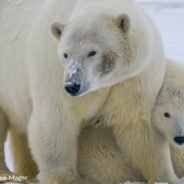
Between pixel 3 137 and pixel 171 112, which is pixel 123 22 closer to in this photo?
pixel 171 112

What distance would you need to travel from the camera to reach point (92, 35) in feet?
15.1

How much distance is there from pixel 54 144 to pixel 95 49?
91 cm

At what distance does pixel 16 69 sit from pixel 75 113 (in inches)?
30.0

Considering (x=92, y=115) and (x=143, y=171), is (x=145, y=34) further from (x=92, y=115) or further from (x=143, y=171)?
(x=143, y=171)

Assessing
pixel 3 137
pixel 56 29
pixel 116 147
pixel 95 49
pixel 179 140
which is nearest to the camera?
pixel 95 49

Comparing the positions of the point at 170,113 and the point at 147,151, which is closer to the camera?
the point at 170,113

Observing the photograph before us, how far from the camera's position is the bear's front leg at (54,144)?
501 cm

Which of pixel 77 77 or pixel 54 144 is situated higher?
pixel 77 77

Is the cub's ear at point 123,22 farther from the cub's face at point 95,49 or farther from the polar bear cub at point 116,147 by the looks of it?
the polar bear cub at point 116,147

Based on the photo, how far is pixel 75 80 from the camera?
439 centimetres

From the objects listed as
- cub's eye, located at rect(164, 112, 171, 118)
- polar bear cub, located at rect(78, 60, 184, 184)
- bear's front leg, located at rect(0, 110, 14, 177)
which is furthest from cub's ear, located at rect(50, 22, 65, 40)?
bear's front leg, located at rect(0, 110, 14, 177)

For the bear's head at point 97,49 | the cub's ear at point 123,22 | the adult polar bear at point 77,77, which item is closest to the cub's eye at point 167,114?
the adult polar bear at point 77,77

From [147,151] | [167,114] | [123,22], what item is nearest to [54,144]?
[147,151]

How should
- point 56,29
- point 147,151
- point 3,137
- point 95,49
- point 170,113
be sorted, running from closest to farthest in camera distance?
point 95,49 < point 56,29 < point 170,113 < point 147,151 < point 3,137
